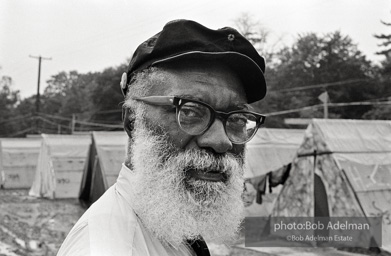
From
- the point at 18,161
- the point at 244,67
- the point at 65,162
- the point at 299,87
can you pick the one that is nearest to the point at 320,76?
the point at 299,87

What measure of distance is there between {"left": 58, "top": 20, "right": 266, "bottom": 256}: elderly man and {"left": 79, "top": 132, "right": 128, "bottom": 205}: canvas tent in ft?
41.0

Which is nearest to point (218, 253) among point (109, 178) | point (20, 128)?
point (109, 178)

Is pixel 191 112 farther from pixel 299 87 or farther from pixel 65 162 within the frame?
pixel 299 87

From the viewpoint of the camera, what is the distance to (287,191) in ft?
32.7

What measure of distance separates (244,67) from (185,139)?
37 centimetres

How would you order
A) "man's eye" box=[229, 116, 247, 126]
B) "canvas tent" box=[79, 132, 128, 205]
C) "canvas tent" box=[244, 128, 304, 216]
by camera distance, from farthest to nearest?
"canvas tent" box=[79, 132, 128, 205]
"canvas tent" box=[244, 128, 304, 216]
"man's eye" box=[229, 116, 247, 126]

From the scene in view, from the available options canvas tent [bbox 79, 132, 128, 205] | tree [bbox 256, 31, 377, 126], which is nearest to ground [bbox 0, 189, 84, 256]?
canvas tent [bbox 79, 132, 128, 205]

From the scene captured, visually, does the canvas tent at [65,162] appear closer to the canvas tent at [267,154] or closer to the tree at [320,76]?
the canvas tent at [267,154]

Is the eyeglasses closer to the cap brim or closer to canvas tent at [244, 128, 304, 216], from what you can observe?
the cap brim

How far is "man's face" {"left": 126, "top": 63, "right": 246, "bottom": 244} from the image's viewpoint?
162 cm

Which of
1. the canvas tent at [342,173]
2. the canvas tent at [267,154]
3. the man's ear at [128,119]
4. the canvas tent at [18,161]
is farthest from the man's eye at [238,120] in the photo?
the canvas tent at [18,161]

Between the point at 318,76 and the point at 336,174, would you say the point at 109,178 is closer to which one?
the point at 336,174

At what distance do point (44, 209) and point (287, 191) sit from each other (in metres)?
8.50

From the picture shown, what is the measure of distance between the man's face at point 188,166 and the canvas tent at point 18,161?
76.8 ft
